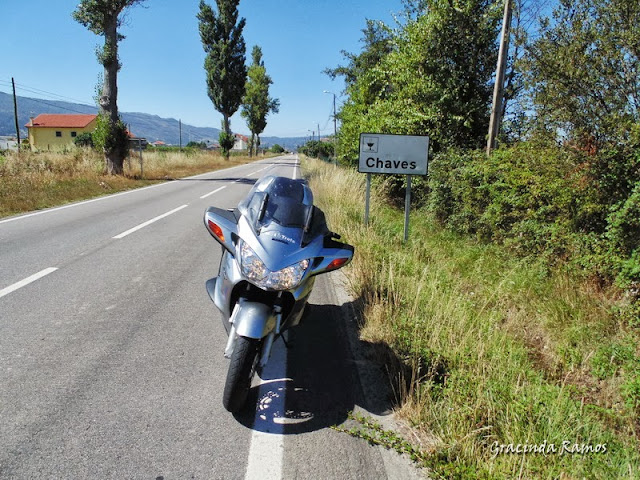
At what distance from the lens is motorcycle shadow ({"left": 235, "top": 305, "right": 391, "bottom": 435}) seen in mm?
2609

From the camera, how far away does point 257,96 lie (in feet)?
214

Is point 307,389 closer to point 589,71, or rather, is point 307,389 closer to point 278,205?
point 278,205

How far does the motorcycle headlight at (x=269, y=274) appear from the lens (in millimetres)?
2461

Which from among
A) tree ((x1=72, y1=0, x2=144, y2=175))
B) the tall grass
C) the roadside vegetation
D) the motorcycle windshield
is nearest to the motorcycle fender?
the motorcycle windshield

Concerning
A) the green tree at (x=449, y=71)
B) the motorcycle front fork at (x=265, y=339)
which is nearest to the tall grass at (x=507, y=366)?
the motorcycle front fork at (x=265, y=339)

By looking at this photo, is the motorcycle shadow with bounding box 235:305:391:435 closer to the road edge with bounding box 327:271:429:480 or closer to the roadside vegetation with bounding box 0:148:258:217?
the road edge with bounding box 327:271:429:480

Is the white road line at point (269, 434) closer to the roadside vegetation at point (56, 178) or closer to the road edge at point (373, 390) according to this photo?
the road edge at point (373, 390)

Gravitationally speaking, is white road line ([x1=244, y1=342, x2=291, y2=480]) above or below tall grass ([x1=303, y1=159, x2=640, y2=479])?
below

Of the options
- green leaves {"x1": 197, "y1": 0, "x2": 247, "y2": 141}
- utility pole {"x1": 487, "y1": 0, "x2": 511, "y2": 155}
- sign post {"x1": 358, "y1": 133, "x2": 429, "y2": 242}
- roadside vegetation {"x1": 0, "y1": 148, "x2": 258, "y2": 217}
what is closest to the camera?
sign post {"x1": 358, "y1": 133, "x2": 429, "y2": 242}

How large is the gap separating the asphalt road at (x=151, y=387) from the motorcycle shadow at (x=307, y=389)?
0.03ft

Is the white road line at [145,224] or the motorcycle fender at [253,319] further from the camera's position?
the white road line at [145,224]

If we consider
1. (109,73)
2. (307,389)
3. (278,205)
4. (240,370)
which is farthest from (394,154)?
(109,73)

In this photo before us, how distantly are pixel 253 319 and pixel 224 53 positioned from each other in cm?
4255

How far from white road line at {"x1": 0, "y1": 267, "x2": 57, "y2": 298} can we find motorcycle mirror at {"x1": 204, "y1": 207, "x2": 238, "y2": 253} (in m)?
3.05
